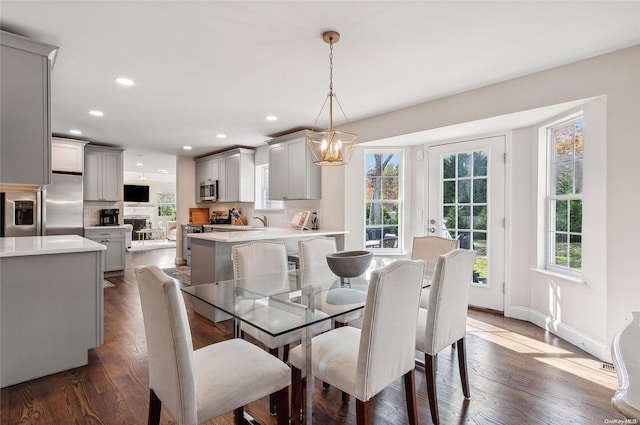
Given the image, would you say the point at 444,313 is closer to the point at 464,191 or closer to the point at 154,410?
the point at 154,410

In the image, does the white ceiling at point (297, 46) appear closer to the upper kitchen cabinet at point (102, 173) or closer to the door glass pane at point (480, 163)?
the door glass pane at point (480, 163)

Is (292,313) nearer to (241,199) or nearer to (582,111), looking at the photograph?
(582,111)

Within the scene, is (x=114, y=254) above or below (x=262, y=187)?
below

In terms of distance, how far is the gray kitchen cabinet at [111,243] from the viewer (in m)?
5.57

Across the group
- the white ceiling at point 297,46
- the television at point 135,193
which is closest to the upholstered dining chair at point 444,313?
the white ceiling at point 297,46

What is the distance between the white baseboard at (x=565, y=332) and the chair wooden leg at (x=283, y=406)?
260cm

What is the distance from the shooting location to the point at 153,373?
143 centimetres

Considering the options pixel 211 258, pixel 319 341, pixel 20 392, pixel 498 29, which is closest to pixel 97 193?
pixel 211 258

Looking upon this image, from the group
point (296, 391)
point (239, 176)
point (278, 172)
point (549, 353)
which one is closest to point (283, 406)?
point (296, 391)

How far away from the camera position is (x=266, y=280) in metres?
2.36

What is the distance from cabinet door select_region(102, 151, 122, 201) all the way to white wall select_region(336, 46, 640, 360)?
5711mm

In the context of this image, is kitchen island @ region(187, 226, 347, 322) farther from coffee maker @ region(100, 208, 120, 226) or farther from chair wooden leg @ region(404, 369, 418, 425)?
coffee maker @ region(100, 208, 120, 226)

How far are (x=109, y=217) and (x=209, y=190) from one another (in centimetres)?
190

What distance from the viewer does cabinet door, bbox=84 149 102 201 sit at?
5.88 m
